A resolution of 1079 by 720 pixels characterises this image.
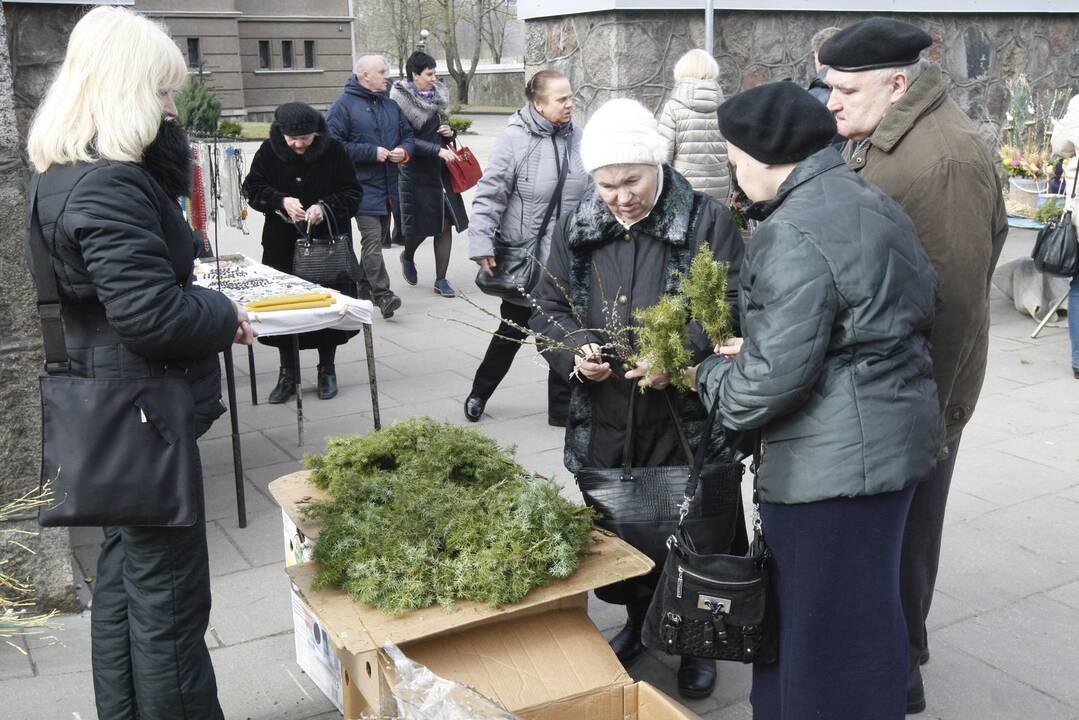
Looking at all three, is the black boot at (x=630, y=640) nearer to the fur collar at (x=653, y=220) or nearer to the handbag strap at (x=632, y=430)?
the handbag strap at (x=632, y=430)

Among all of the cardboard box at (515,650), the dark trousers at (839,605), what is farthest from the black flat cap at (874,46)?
the cardboard box at (515,650)

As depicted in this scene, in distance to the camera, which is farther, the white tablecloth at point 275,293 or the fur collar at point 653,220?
the white tablecloth at point 275,293

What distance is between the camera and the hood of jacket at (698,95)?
695cm

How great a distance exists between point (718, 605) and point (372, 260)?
6148mm

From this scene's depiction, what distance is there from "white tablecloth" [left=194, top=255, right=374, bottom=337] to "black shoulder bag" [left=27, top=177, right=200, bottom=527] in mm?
2133

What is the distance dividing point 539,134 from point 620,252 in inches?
92.9

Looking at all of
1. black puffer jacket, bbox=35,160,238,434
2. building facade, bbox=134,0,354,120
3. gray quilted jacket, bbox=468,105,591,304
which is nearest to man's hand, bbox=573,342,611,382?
black puffer jacket, bbox=35,160,238,434

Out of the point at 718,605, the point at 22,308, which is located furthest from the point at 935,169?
the point at 22,308

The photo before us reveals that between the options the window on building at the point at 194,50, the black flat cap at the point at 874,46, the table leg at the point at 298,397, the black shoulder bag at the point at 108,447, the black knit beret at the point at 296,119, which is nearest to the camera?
the black shoulder bag at the point at 108,447

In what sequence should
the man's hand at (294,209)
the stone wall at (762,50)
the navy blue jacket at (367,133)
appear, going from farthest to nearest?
1. the navy blue jacket at (367,133)
2. the stone wall at (762,50)
3. the man's hand at (294,209)

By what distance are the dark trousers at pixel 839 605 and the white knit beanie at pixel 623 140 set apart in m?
1.18

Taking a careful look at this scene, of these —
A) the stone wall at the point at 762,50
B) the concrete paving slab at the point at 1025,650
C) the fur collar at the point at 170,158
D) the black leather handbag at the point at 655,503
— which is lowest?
the concrete paving slab at the point at 1025,650

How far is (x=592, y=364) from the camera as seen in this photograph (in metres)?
3.24

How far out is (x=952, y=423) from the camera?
3.08 metres
